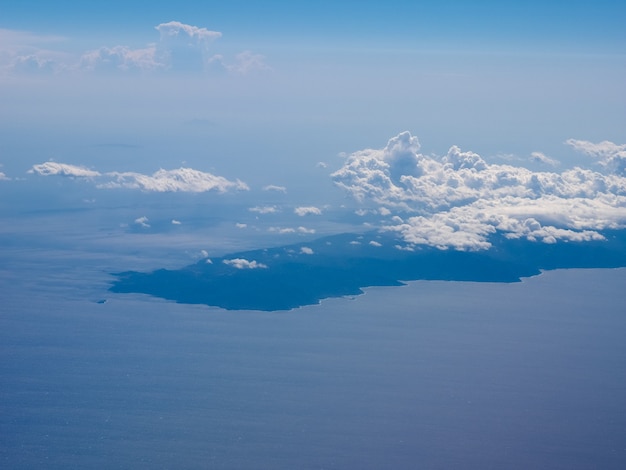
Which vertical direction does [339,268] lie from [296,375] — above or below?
above

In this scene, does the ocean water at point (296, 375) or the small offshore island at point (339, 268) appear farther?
the small offshore island at point (339, 268)

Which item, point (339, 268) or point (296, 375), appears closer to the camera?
point (296, 375)

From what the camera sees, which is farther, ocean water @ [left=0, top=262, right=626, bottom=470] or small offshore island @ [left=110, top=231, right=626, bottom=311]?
small offshore island @ [left=110, top=231, right=626, bottom=311]

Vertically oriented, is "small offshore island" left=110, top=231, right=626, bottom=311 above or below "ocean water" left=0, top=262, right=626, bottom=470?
above

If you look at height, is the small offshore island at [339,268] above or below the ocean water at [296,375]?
above
